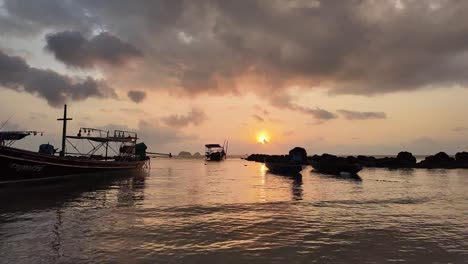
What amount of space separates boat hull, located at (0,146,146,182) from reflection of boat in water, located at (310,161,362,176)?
40922 mm

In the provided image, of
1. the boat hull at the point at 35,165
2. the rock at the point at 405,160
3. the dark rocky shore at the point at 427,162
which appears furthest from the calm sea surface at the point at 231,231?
the rock at the point at 405,160

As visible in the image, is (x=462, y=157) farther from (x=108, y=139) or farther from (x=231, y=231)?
(x=231, y=231)

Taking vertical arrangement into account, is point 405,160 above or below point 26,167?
above

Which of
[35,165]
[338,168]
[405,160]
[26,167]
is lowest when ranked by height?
[26,167]

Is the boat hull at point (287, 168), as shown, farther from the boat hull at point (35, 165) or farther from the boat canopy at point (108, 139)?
the boat hull at point (35, 165)

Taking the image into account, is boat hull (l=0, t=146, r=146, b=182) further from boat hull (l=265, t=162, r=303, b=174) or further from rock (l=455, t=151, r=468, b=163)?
rock (l=455, t=151, r=468, b=163)

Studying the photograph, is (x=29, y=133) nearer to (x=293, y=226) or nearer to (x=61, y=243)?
(x=61, y=243)

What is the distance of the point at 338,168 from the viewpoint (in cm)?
6694

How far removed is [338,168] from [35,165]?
49176 mm

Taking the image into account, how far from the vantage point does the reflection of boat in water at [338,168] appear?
61.3 metres

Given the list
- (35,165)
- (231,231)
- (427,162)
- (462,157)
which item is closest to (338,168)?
(427,162)

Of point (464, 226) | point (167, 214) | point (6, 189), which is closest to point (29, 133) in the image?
point (6, 189)

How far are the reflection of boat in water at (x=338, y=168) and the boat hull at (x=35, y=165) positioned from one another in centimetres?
4092

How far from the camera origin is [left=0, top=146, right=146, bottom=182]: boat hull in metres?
37.3
